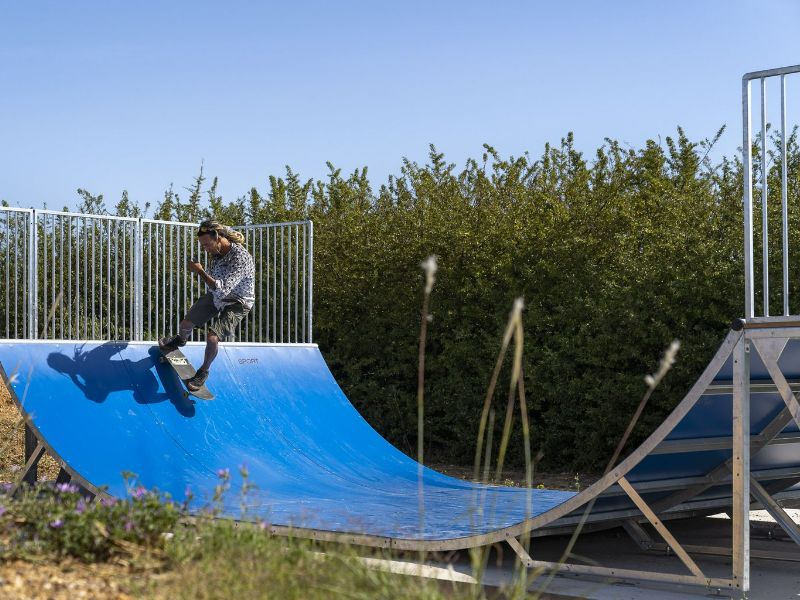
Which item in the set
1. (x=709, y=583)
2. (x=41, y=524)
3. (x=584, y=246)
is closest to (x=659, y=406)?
(x=584, y=246)

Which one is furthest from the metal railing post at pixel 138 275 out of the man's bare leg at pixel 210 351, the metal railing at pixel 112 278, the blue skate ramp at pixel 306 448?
the man's bare leg at pixel 210 351

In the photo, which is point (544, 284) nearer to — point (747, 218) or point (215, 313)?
point (215, 313)

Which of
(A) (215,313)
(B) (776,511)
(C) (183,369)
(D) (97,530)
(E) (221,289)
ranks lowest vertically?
(B) (776,511)

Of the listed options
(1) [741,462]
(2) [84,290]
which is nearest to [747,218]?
(1) [741,462]

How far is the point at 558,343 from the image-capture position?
35.3ft

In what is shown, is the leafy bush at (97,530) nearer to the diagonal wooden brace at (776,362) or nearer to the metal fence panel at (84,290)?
the diagonal wooden brace at (776,362)

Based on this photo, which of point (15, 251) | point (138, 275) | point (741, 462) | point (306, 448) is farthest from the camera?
point (138, 275)

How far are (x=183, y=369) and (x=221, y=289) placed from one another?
74 cm

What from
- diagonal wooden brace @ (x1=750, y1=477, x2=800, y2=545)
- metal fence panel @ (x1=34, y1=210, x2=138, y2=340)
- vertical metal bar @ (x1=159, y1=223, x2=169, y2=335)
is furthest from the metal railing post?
diagonal wooden brace @ (x1=750, y1=477, x2=800, y2=545)

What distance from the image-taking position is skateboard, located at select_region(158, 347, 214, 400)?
8.77 m

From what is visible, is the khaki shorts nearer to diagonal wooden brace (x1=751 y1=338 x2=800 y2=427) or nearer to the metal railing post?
the metal railing post

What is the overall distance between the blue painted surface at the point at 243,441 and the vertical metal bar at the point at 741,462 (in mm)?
1310

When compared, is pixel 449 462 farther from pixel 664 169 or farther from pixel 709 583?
pixel 709 583

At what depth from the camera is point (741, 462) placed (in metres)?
5.29
